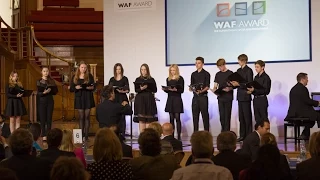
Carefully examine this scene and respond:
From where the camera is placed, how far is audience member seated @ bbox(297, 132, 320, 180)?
362 cm

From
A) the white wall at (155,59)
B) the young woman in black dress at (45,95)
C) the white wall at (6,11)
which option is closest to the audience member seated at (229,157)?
the young woman in black dress at (45,95)

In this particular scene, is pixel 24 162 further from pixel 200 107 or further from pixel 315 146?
pixel 200 107

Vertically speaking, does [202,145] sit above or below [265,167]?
above

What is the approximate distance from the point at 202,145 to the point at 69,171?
3.76ft

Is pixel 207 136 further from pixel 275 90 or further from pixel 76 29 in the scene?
pixel 76 29

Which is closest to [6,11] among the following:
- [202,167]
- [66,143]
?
[66,143]

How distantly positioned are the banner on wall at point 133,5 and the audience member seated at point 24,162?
7040 millimetres

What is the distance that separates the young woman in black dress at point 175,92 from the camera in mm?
8875

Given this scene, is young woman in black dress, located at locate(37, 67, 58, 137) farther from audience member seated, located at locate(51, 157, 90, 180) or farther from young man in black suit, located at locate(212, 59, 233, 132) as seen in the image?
audience member seated, located at locate(51, 157, 90, 180)

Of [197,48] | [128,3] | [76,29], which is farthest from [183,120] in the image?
[76,29]

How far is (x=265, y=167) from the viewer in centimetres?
346

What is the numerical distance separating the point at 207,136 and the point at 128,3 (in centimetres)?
746

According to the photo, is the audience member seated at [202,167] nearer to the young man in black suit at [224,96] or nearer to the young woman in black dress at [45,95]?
the young man in black suit at [224,96]

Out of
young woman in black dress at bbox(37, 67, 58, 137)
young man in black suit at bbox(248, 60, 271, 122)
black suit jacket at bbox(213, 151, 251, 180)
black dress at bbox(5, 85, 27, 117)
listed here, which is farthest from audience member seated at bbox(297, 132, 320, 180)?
black dress at bbox(5, 85, 27, 117)
